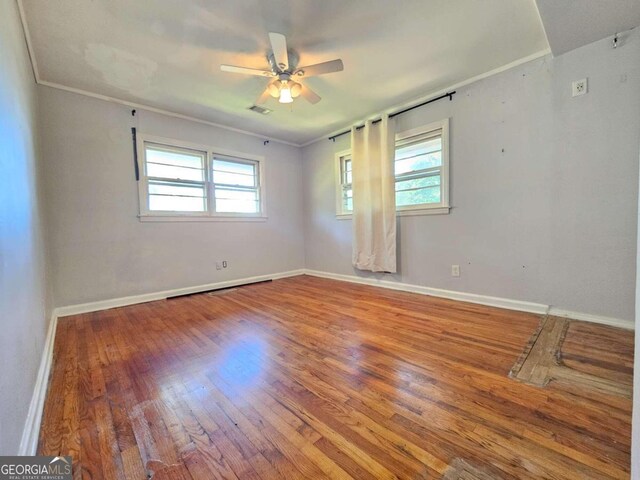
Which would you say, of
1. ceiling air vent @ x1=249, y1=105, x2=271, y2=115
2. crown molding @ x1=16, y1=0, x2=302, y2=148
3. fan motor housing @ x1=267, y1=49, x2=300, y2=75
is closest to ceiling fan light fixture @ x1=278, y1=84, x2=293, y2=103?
fan motor housing @ x1=267, y1=49, x2=300, y2=75

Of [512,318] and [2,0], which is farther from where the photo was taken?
[512,318]

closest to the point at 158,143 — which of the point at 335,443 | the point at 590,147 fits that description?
the point at 335,443

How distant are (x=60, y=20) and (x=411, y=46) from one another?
2.71 meters

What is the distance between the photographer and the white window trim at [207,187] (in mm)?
3295

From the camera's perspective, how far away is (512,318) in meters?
2.40

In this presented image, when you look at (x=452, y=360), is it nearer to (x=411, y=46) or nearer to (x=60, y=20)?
(x=411, y=46)

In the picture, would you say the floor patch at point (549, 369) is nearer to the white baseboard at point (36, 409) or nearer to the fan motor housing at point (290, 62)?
the white baseboard at point (36, 409)

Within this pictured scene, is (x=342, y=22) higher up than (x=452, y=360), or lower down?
higher up

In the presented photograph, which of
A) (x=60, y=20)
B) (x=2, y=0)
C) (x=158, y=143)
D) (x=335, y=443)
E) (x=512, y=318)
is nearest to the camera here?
(x=335, y=443)

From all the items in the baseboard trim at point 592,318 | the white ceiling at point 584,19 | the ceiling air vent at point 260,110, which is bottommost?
the baseboard trim at point 592,318

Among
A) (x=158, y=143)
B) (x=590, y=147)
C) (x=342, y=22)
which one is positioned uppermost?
(x=342, y=22)

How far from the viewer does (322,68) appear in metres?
2.22

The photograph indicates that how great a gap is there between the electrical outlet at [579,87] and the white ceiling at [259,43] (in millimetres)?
458

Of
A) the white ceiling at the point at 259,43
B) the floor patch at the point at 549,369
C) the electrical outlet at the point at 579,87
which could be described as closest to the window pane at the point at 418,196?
the white ceiling at the point at 259,43
